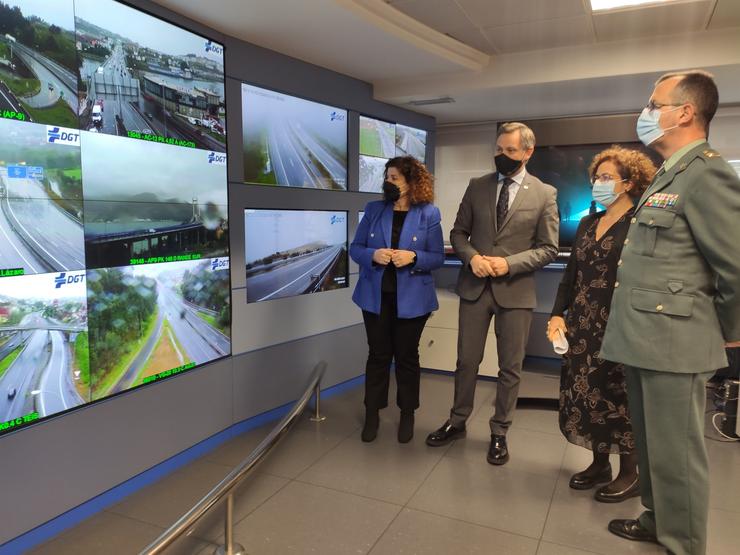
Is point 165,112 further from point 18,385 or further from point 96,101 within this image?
point 18,385

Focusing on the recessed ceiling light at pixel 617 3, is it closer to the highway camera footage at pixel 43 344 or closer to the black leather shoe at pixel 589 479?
the black leather shoe at pixel 589 479

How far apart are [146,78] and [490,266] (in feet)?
5.96

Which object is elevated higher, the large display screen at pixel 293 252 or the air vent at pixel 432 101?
the air vent at pixel 432 101

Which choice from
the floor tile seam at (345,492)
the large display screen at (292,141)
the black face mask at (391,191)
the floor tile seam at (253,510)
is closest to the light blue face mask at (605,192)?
the black face mask at (391,191)

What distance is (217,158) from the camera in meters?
2.77

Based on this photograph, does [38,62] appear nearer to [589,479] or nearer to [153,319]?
[153,319]

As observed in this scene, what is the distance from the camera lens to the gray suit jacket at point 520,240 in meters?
2.59

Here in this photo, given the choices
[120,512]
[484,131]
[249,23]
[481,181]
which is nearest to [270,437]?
[120,512]

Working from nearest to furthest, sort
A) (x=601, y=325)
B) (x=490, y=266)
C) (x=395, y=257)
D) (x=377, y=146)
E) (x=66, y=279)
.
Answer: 1. (x=66, y=279)
2. (x=601, y=325)
3. (x=490, y=266)
4. (x=395, y=257)
5. (x=377, y=146)

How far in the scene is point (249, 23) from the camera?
104 inches

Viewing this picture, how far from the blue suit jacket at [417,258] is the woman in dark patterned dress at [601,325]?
26.7 inches

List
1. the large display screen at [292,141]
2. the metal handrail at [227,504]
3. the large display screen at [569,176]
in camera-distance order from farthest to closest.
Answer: the large display screen at [569,176] < the large display screen at [292,141] < the metal handrail at [227,504]

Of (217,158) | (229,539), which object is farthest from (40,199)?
(229,539)

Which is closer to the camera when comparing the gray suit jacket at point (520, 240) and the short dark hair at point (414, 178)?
the gray suit jacket at point (520, 240)
